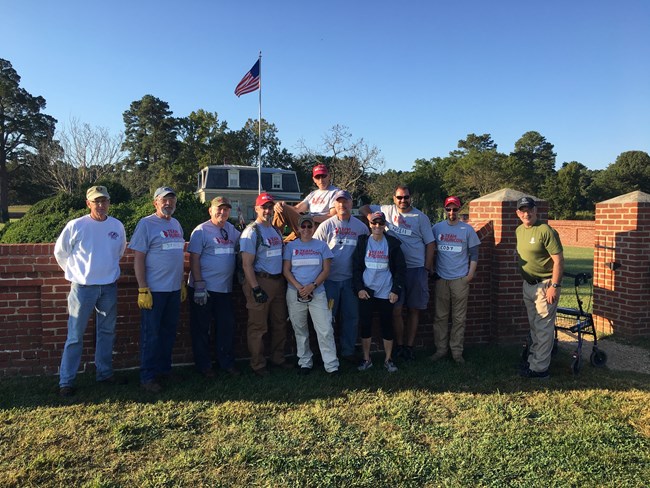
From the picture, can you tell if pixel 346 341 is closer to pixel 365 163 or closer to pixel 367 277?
pixel 367 277

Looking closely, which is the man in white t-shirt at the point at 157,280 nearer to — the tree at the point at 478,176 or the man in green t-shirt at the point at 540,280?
the man in green t-shirt at the point at 540,280

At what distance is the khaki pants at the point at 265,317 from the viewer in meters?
4.57

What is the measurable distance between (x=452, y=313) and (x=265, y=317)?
2.11 metres

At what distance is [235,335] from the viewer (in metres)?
5.04

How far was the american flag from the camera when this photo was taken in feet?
71.5

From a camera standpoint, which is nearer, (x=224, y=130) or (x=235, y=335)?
(x=235, y=335)

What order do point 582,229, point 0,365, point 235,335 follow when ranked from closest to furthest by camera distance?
1. point 0,365
2. point 235,335
3. point 582,229

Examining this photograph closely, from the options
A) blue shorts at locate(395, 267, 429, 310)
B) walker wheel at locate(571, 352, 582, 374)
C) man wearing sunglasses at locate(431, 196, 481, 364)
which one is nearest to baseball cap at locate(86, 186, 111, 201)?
blue shorts at locate(395, 267, 429, 310)

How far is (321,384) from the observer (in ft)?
14.2

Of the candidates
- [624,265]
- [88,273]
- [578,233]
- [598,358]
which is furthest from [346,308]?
[578,233]

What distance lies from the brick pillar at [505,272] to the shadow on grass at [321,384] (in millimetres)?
742

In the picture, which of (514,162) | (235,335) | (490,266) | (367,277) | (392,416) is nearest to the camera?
(392,416)

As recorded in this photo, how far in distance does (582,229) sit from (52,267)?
28.6m

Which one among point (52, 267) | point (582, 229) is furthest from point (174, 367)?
point (582, 229)
